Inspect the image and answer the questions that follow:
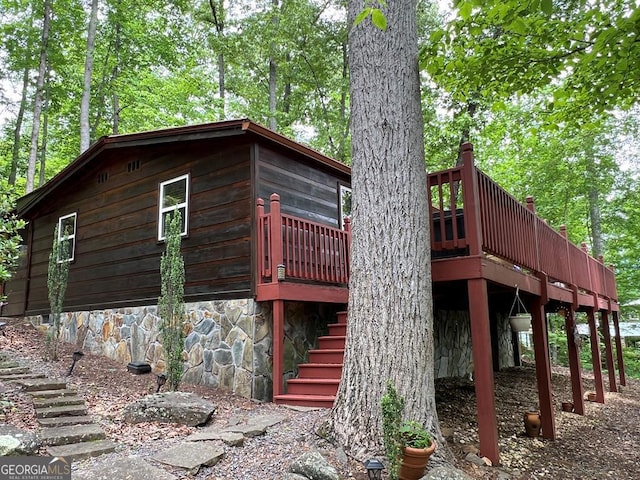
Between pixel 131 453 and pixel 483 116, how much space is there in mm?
13308

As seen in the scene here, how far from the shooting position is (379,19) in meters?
2.99

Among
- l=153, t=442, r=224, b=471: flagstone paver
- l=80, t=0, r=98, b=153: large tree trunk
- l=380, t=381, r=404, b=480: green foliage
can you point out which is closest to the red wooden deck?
l=380, t=381, r=404, b=480: green foliage

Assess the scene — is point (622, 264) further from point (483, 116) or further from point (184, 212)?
point (184, 212)

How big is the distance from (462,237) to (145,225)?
5.51 m

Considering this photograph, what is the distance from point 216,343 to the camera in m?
6.67

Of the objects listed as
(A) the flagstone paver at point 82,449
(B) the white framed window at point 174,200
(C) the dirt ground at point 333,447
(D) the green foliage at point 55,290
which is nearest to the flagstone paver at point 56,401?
(C) the dirt ground at point 333,447

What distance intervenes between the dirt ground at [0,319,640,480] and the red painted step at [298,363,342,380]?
0.79 m

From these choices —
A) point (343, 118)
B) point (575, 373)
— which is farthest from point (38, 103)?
point (575, 373)

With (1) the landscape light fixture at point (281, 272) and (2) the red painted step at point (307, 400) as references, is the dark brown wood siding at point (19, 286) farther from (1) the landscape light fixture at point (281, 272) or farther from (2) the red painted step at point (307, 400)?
(2) the red painted step at point (307, 400)

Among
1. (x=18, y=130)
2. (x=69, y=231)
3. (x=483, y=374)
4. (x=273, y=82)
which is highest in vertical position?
(x=273, y=82)

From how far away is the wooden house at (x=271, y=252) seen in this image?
5.03 metres

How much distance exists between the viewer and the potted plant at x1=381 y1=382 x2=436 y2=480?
3.26m

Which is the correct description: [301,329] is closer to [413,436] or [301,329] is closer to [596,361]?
[413,436]

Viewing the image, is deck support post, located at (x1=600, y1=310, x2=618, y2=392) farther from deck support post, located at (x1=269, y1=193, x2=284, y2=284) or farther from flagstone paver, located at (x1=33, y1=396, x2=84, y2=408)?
flagstone paver, located at (x1=33, y1=396, x2=84, y2=408)
